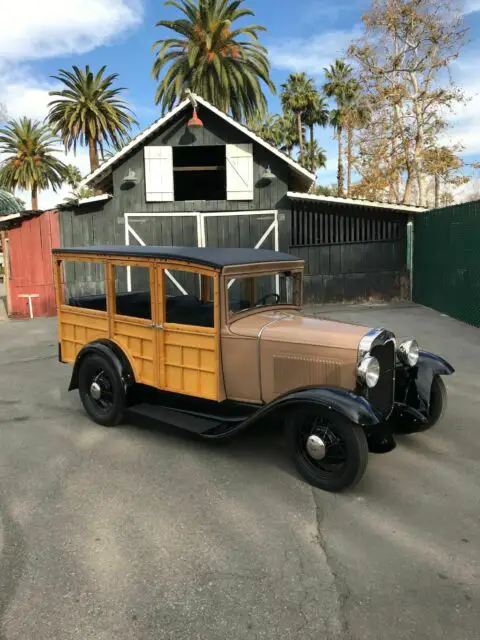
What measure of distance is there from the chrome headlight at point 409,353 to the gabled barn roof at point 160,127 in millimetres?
9829

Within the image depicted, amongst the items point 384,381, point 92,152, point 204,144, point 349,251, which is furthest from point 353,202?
point 92,152

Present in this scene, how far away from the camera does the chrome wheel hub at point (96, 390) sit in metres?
→ 5.31

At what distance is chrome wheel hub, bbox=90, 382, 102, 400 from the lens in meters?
5.31

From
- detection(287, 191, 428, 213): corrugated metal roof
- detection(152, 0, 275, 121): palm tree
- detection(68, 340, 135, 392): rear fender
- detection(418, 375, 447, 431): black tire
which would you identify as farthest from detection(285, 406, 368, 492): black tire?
detection(152, 0, 275, 121): palm tree

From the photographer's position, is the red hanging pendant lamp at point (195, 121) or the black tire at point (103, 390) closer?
the black tire at point (103, 390)

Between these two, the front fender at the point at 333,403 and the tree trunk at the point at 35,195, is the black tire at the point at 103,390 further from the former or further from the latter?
the tree trunk at the point at 35,195

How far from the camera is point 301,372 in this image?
4.09 m

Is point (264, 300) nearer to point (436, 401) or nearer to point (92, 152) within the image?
point (436, 401)

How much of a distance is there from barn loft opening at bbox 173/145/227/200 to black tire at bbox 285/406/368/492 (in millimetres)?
11693

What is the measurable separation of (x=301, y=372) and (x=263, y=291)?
1.12m

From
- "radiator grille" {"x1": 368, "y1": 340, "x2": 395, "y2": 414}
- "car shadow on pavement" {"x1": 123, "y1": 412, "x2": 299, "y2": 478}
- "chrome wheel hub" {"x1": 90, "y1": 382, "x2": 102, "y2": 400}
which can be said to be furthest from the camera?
"chrome wheel hub" {"x1": 90, "y1": 382, "x2": 102, "y2": 400}

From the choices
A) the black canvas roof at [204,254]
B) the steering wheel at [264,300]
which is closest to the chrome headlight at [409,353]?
the steering wheel at [264,300]

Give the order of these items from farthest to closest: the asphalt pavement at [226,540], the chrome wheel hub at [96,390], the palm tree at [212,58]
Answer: the palm tree at [212,58] → the chrome wheel hub at [96,390] → the asphalt pavement at [226,540]

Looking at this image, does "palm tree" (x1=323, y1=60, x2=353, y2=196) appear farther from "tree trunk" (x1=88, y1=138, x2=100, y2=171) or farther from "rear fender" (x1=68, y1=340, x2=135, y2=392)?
"rear fender" (x1=68, y1=340, x2=135, y2=392)
